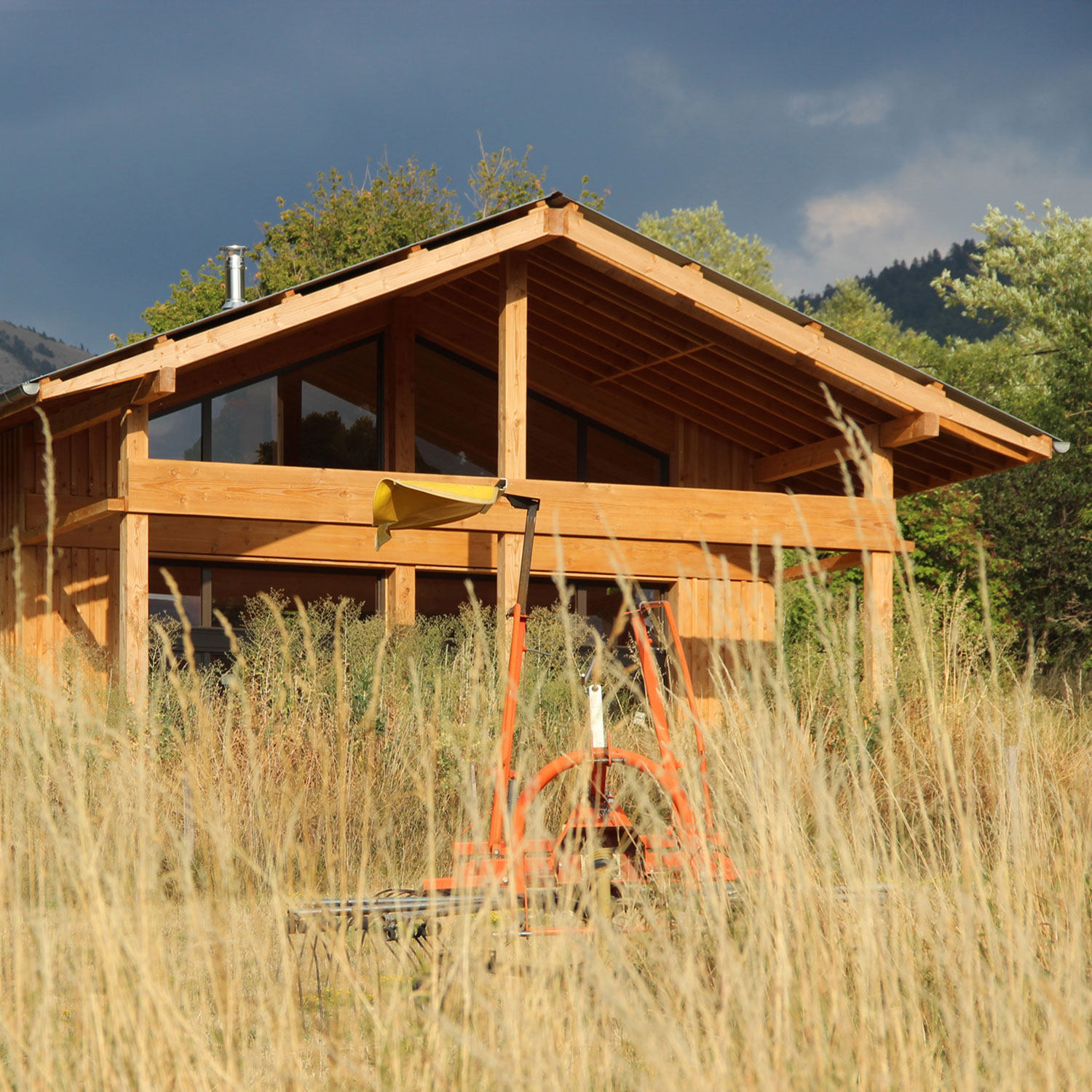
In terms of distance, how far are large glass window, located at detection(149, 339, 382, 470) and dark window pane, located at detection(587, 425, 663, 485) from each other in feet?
7.43

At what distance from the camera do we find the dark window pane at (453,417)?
12312mm

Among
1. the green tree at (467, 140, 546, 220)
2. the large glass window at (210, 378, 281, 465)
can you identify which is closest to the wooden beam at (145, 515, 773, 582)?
the large glass window at (210, 378, 281, 465)

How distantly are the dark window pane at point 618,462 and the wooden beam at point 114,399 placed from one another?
16.5ft

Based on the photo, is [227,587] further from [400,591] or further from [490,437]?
[490,437]

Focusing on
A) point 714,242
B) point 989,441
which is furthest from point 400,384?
point 714,242

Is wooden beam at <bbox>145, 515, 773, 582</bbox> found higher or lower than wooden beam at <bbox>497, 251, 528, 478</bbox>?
lower

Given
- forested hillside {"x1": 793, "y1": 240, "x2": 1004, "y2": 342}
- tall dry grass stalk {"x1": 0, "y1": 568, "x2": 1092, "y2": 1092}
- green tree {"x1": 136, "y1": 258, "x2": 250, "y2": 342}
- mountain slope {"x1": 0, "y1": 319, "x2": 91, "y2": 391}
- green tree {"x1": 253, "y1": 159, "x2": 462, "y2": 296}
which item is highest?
mountain slope {"x1": 0, "y1": 319, "x2": 91, "y2": 391}

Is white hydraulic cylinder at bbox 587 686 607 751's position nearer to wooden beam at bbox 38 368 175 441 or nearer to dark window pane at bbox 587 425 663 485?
wooden beam at bbox 38 368 175 441

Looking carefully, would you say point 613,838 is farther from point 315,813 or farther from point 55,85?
point 55,85

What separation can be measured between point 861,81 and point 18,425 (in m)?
113

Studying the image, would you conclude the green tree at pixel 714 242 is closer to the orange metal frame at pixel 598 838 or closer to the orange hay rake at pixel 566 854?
the orange hay rake at pixel 566 854

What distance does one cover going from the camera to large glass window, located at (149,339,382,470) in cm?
1169

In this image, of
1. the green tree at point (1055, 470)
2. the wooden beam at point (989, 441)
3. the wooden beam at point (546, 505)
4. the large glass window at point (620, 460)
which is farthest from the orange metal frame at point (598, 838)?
the green tree at point (1055, 470)

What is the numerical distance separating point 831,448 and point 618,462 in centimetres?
241
